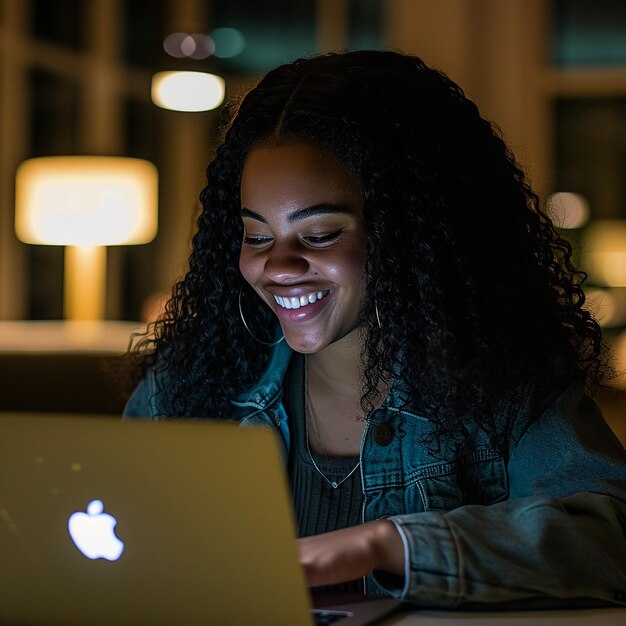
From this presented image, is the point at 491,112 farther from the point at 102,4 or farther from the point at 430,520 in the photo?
the point at 430,520

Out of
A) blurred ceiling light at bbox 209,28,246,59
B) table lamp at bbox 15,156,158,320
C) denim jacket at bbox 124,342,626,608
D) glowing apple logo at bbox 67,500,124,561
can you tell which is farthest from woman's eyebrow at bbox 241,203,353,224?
blurred ceiling light at bbox 209,28,246,59

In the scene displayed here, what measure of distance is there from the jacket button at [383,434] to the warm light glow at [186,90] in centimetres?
441

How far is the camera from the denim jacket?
1034 mm

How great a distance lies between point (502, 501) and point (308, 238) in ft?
1.33

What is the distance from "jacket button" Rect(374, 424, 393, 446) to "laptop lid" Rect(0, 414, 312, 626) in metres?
0.56

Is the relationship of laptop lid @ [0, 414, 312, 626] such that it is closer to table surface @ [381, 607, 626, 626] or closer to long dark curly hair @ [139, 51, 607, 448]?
table surface @ [381, 607, 626, 626]

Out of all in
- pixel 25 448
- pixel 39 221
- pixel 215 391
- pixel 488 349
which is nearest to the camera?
pixel 25 448

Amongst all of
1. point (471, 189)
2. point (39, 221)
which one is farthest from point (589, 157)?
point (471, 189)

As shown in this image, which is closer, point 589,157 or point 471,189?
point 471,189

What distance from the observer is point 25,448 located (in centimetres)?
88

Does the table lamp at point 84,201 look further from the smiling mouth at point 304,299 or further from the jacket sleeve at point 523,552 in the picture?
the jacket sleeve at point 523,552

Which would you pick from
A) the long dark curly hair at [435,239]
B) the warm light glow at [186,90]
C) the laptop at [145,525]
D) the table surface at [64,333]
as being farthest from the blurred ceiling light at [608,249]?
the laptop at [145,525]

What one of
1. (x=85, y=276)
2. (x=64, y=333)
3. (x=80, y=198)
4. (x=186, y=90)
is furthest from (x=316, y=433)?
(x=186, y=90)

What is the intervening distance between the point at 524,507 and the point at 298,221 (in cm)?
47
